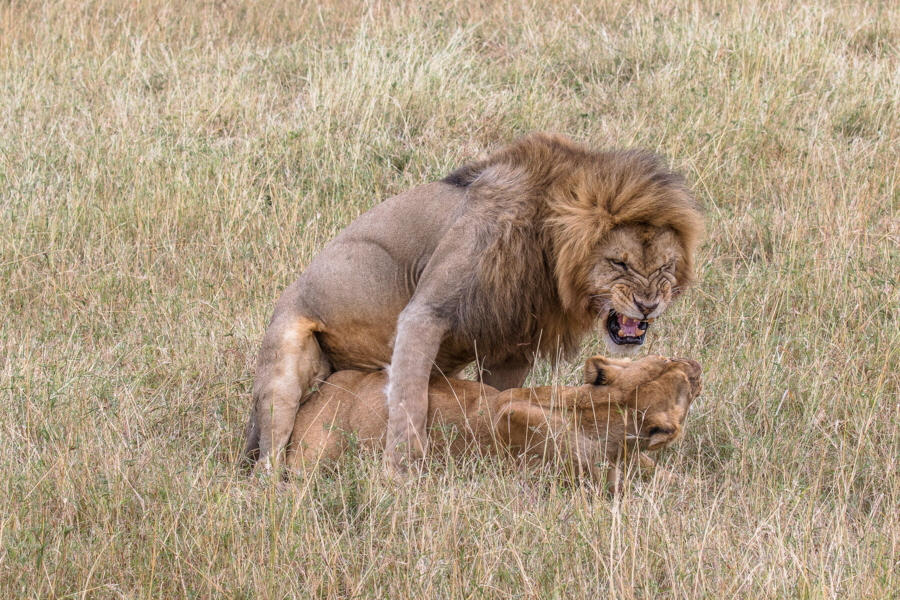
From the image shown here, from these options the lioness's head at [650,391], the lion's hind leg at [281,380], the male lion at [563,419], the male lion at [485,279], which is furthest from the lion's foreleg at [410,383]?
the lioness's head at [650,391]

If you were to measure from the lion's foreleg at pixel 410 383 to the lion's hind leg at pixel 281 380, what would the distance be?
48 centimetres

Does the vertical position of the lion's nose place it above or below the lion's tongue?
above

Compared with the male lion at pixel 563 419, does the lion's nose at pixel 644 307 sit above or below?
above

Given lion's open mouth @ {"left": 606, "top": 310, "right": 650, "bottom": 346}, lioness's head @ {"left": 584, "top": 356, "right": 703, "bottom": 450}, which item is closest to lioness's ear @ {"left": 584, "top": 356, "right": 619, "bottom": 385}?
lioness's head @ {"left": 584, "top": 356, "right": 703, "bottom": 450}

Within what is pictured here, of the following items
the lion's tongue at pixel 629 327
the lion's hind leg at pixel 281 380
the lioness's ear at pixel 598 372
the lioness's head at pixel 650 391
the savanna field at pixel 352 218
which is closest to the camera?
the savanna field at pixel 352 218

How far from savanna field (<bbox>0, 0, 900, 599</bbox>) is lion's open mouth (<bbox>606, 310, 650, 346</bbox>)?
50 cm

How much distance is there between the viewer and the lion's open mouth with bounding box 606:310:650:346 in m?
4.09

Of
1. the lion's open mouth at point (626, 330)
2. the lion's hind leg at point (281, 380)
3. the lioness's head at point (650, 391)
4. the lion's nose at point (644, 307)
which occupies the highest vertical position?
the lion's nose at point (644, 307)

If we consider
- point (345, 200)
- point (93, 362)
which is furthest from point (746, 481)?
point (345, 200)

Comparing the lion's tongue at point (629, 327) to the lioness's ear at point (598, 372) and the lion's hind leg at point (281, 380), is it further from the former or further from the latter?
the lion's hind leg at point (281, 380)

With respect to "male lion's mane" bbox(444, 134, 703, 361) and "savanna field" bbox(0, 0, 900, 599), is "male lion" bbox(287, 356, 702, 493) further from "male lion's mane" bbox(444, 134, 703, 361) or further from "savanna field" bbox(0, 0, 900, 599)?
"male lion's mane" bbox(444, 134, 703, 361)

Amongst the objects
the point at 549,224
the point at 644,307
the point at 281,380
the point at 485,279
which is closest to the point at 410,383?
the point at 485,279

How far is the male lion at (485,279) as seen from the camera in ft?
13.0

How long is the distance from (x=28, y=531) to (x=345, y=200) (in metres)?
3.54
